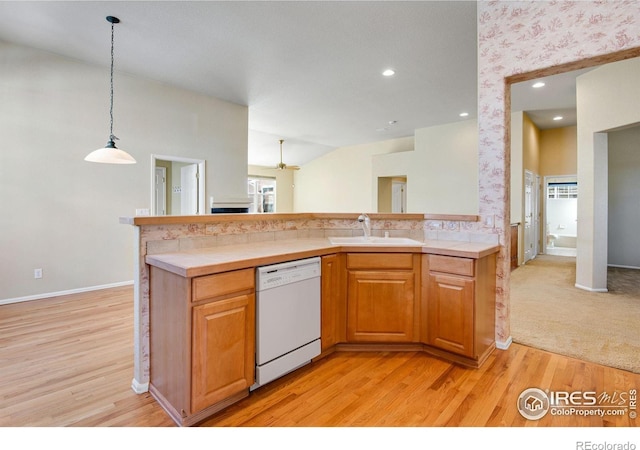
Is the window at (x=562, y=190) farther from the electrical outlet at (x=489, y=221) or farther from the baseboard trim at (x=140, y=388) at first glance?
the baseboard trim at (x=140, y=388)

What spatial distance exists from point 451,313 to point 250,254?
4.89 feet

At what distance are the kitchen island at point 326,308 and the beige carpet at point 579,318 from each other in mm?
682

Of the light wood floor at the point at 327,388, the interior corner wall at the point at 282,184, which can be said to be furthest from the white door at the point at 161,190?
the interior corner wall at the point at 282,184

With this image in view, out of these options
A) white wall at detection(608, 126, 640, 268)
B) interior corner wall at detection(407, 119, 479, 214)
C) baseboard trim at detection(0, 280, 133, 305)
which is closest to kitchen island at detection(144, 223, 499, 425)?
baseboard trim at detection(0, 280, 133, 305)

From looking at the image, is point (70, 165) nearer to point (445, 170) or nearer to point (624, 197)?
point (445, 170)

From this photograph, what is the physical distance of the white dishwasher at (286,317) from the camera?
75.4 inches

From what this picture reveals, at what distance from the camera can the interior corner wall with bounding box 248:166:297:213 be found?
1078cm

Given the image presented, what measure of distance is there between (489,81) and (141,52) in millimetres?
3852

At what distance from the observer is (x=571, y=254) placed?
7.95 m

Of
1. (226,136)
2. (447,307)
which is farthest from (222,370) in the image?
(226,136)

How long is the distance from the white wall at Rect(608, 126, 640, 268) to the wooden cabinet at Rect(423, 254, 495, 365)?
5.61 metres

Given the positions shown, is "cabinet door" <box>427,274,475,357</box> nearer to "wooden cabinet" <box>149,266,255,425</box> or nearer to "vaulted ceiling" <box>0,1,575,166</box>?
"wooden cabinet" <box>149,266,255,425</box>

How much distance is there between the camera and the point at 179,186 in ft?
19.1

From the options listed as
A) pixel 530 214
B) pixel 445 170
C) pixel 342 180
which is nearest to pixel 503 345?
pixel 445 170
